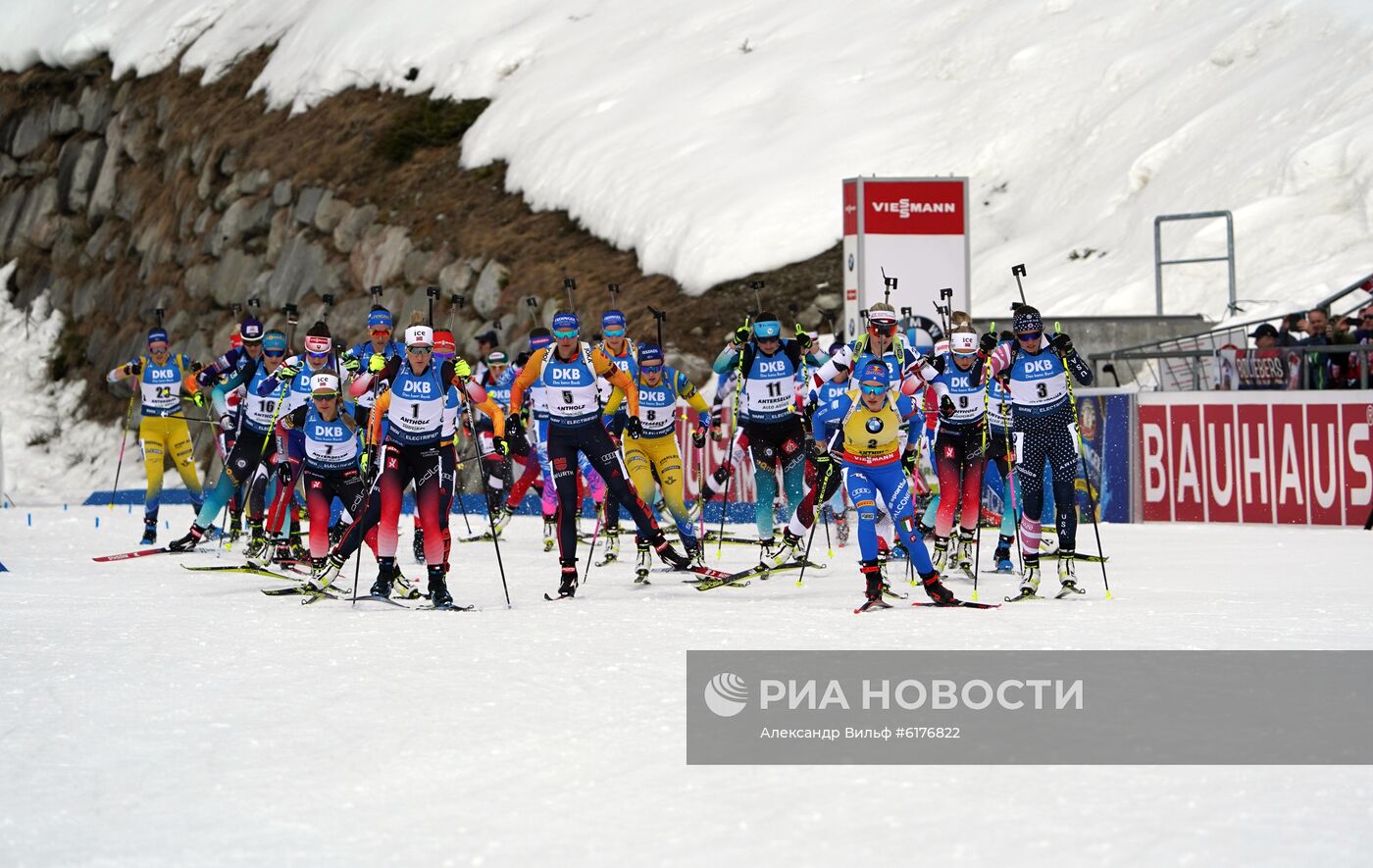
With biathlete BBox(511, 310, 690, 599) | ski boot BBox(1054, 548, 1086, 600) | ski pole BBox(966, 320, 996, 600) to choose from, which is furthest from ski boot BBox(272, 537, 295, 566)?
ski boot BBox(1054, 548, 1086, 600)

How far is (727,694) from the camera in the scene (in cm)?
858

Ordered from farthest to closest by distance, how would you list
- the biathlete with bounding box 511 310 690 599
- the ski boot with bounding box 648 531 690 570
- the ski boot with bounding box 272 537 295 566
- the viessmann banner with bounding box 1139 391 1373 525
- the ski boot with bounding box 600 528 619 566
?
the viessmann banner with bounding box 1139 391 1373 525 < the ski boot with bounding box 600 528 619 566 < the ski boot with bounding box 272 537 295 566 < the ski boot with bounding box 648 531 690 570 < the biathlete with bounding box 511 310 690 599

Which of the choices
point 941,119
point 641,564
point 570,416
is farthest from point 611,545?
point 941,119

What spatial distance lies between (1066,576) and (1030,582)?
1.60 ft

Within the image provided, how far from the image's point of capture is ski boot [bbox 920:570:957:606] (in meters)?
12.3

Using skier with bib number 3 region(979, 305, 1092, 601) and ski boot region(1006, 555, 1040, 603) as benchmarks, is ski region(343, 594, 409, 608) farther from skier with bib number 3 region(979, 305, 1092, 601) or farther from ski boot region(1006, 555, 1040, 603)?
skier with bib number 3 region(979, 305, 1092, 601)

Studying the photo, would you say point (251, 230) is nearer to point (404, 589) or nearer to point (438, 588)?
point (404, 589)

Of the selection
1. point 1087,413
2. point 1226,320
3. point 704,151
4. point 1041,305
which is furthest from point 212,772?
point 704,151

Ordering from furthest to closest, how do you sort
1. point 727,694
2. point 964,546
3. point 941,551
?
point 964,546 → point 941,551 → point 727,694

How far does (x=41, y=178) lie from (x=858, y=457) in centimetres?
4633

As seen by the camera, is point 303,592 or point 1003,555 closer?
point 303,592

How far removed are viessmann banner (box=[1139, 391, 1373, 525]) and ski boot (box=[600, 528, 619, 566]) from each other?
6.67 metres

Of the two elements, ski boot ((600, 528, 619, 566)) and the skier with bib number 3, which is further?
ski boot ((600, 528, 619, 566))

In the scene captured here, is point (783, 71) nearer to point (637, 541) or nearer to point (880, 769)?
point (637, 541)
